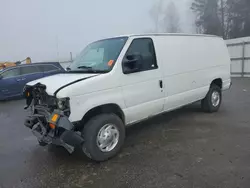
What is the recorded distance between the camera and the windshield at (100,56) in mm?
4117

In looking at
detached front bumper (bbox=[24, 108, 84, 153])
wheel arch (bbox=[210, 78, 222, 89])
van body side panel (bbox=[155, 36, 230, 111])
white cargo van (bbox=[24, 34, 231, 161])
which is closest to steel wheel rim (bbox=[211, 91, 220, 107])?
wheel arch (bbox=[210, 78, 222, 89])

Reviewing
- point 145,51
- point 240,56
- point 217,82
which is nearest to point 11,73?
point 145,51

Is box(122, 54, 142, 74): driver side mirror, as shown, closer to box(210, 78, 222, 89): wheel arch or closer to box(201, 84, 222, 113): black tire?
box(201, 84, 222, 113): black tire

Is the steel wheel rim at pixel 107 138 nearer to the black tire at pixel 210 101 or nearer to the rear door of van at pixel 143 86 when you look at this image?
the rear door of van at pixel 143 86

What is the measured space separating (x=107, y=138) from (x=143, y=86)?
1.19 meters

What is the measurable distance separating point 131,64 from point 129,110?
824 mm

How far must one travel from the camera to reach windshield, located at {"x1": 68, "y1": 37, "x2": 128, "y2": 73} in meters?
4.12

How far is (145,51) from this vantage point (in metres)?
4.59

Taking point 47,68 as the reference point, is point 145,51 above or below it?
above

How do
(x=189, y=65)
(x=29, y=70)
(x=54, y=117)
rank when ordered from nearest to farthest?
(x=54, y=117) → (x=189, y=65) → (x=29, y=70)

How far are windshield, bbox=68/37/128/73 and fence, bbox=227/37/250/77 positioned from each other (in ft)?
40.9

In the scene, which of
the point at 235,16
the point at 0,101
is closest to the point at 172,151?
the point at 0,101

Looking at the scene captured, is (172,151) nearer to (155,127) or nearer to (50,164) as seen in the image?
(155,127)

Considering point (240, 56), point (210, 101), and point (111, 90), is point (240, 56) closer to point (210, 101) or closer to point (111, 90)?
point (210, 101)
